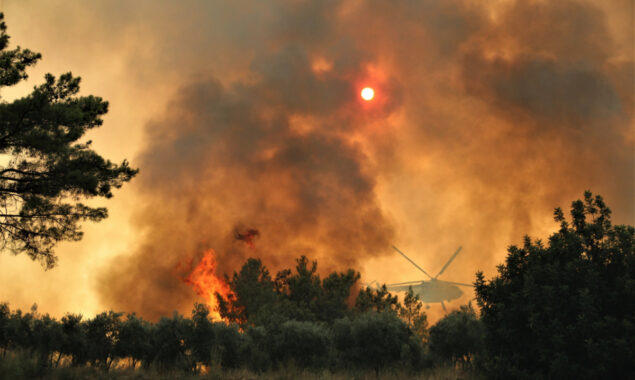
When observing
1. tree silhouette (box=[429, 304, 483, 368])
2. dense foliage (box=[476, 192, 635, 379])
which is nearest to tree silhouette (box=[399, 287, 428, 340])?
tree silhouette (box=[429, 304, 483, 368])

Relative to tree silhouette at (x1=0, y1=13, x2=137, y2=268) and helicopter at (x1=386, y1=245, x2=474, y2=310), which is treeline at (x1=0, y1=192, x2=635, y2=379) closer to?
tree silhouette at (x1=0, y1=13, x2=137, y2=268)

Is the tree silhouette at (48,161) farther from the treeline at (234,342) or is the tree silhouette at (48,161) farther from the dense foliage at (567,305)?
the dense foliage at (567,305)

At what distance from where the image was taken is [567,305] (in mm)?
20297

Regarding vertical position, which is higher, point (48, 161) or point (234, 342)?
point (48, 161)

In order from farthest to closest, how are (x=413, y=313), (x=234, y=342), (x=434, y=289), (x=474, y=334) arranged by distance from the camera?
(x=434, y=289) → (x=413, y=313) → (x=474, y=334) → (x=234, y=342)

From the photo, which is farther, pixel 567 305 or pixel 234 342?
pixel 234 342

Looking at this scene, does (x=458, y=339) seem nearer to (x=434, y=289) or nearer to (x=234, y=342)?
(x=234, y=342)

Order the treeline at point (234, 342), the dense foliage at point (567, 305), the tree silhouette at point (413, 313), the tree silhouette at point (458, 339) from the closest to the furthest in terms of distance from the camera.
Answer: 1. the dense foliage at point (567, 305)
2. the treeline at point (234, 342)
3. the tree silhouette at point (458, 339)
4. the tree silhouette at point (413, 313)

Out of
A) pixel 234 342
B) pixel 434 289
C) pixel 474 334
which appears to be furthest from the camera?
pixel 434 289

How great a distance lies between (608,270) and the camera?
68.2 feet

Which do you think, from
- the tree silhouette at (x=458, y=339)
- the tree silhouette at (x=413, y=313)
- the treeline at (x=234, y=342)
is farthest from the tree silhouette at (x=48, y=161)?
the tree silhouette at (x=413, y=313)

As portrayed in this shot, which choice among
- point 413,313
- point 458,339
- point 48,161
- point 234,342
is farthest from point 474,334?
point 413,313

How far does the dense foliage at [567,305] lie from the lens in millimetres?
19016

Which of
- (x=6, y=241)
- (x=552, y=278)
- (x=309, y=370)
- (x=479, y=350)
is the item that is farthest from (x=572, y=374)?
(x=6, y=241)
